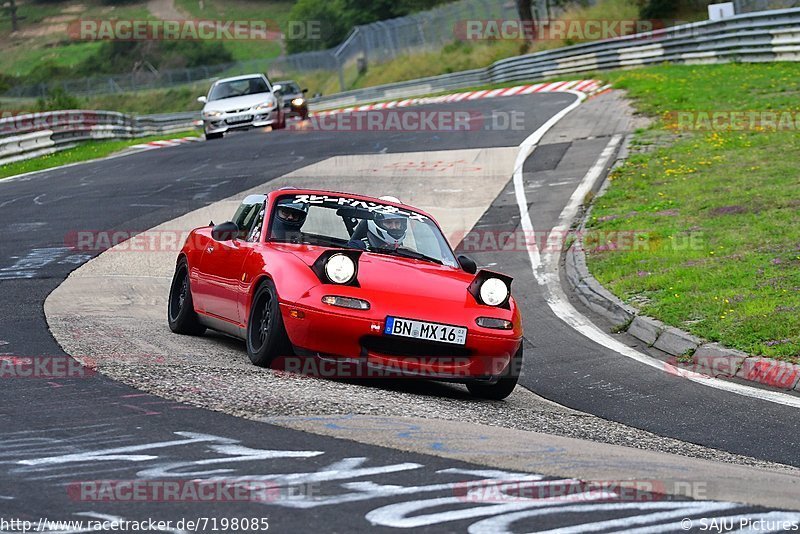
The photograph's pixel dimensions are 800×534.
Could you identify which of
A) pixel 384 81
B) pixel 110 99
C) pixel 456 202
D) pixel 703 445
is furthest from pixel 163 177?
pixel 110 99

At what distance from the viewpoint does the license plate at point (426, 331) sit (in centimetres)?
812

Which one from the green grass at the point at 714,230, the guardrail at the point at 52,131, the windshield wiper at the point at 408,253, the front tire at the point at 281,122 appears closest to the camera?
the windshield wiper at the point at 408,253

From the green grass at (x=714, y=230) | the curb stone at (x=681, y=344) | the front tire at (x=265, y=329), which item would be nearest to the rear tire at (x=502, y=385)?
the front tire at (x=265, y=329)

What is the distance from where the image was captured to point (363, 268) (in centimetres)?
851

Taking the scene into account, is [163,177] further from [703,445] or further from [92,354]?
[703,445]

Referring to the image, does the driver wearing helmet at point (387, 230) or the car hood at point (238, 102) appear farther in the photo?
the car hood at point (238, 102)

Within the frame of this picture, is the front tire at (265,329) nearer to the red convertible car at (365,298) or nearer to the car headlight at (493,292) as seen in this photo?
the red convertible car at (365,298)

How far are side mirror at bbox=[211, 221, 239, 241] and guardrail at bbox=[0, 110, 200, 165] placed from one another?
20.0m

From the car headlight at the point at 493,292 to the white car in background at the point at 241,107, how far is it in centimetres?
2435

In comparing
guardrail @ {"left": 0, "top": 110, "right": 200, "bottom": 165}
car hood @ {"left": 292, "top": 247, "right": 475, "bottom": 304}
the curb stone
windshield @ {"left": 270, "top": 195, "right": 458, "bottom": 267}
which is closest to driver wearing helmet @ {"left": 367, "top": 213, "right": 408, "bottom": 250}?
windshield @ {"left": 270, "top": 195, "right": 458, "bottom": 267}

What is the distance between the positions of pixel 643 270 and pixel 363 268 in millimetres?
5811

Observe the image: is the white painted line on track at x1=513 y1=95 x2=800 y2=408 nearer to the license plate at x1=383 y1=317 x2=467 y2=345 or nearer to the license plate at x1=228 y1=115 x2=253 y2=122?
the license plate at x1=383 y1=317 x2=467 y2=345

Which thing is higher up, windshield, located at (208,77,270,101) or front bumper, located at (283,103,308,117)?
windshield, located at (208,77,270,101)

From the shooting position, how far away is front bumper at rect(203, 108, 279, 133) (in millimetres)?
32188
